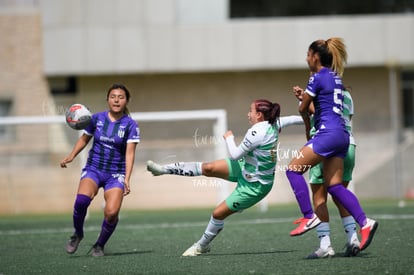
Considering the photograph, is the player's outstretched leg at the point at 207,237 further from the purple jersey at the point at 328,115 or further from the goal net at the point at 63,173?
the goal net at the point at 63,173

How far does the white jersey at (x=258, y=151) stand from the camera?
828 cm

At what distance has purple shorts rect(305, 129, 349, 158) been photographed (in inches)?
302

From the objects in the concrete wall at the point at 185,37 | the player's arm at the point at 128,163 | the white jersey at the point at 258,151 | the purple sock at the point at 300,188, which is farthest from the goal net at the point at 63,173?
the purple sock at the point at 300,188

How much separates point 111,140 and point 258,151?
1.59 m

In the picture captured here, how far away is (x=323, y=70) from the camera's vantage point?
25.6 ft

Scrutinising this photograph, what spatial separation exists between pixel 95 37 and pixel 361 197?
8.38m

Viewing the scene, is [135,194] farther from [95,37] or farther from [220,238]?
[220,238]

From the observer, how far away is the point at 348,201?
25.4 ft

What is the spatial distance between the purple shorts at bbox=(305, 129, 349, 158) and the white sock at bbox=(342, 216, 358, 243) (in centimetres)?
69

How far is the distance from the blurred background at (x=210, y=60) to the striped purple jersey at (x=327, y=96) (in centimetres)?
1326

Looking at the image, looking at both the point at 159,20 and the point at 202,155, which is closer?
the point at 202,155

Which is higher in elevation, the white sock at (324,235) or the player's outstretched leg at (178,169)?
the player's outstretched leg at (178,169)

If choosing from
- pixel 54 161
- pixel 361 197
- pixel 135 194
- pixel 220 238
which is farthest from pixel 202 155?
pixel 220 238

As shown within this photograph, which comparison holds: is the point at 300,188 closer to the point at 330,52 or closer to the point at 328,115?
the point at 328,115
